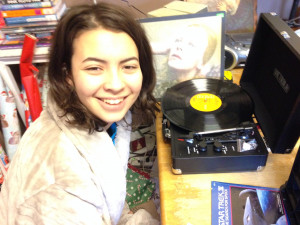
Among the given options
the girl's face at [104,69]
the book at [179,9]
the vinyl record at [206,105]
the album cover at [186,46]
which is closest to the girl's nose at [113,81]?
the girl's face at [104,69]

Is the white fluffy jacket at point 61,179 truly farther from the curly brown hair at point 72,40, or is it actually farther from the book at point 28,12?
the book at point 28,12

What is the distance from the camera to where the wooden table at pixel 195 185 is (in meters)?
A: 0.74

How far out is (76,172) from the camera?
2.41 ft

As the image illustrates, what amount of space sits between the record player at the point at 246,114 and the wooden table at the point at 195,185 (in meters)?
0.03

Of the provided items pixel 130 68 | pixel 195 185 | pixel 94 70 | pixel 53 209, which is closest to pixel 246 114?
pixel 195 185

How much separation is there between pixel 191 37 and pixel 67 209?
794 millimetres

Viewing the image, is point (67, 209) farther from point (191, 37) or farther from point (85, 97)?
point (191, 37)

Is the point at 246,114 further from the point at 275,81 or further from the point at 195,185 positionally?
the point at 195,185

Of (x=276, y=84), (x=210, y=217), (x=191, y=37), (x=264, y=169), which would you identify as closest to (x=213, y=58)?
(x=191, y=37)

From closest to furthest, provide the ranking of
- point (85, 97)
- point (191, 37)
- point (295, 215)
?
1. point (295, 215)
2. point (85, 97)
3. point (191, 37)

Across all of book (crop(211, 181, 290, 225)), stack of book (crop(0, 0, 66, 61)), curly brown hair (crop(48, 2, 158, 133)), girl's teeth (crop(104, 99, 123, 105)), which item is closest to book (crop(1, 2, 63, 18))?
stack of book (crop(0, 0, 66, 61))

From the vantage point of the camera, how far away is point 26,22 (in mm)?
1194

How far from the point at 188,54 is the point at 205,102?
0.80 feet

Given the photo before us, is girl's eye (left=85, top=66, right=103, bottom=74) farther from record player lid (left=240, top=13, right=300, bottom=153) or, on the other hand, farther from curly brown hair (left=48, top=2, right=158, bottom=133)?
record player lid (left=240, top=13, right=300, bottom=153)
